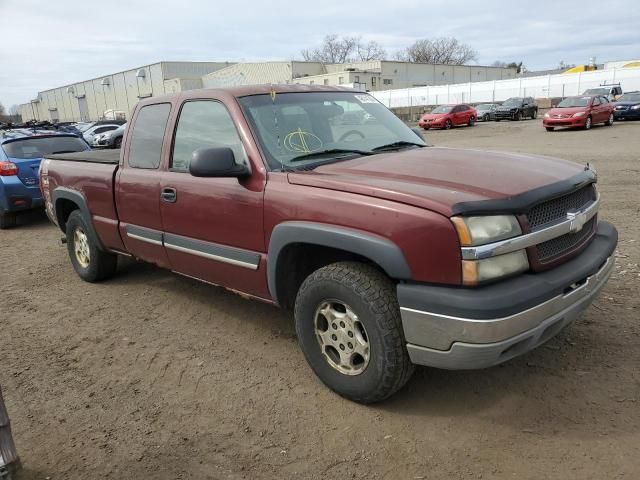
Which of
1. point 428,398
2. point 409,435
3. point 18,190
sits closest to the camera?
point 409,435

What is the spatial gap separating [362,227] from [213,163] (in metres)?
1.07

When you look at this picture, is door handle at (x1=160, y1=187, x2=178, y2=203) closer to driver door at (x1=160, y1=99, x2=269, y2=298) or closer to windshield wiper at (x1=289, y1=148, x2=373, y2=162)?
driver door at (x1=160, y1=99, x2=269, y2=298)

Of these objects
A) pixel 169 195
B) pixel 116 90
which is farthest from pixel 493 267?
pixel 116 90

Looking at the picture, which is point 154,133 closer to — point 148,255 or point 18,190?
point 148,255

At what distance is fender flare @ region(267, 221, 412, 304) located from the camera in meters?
2.69

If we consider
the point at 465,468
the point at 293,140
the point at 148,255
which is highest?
the point at 293,140

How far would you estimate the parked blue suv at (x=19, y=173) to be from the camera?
8.91 meters

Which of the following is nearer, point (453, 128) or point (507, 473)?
point (507, 473)

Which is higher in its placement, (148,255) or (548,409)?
(148,255)

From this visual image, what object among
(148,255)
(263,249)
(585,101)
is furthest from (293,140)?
(585,101)

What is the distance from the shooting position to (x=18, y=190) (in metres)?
8.91

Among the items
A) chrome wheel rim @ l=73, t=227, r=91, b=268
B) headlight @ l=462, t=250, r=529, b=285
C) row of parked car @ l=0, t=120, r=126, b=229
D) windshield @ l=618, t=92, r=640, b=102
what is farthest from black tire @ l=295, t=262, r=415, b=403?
windshield @ l=618, t=92, r=640, b=102

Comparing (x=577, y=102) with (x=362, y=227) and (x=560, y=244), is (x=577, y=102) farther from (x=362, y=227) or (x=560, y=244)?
(x=362, y=227)

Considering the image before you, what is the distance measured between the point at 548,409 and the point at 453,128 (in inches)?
1263
